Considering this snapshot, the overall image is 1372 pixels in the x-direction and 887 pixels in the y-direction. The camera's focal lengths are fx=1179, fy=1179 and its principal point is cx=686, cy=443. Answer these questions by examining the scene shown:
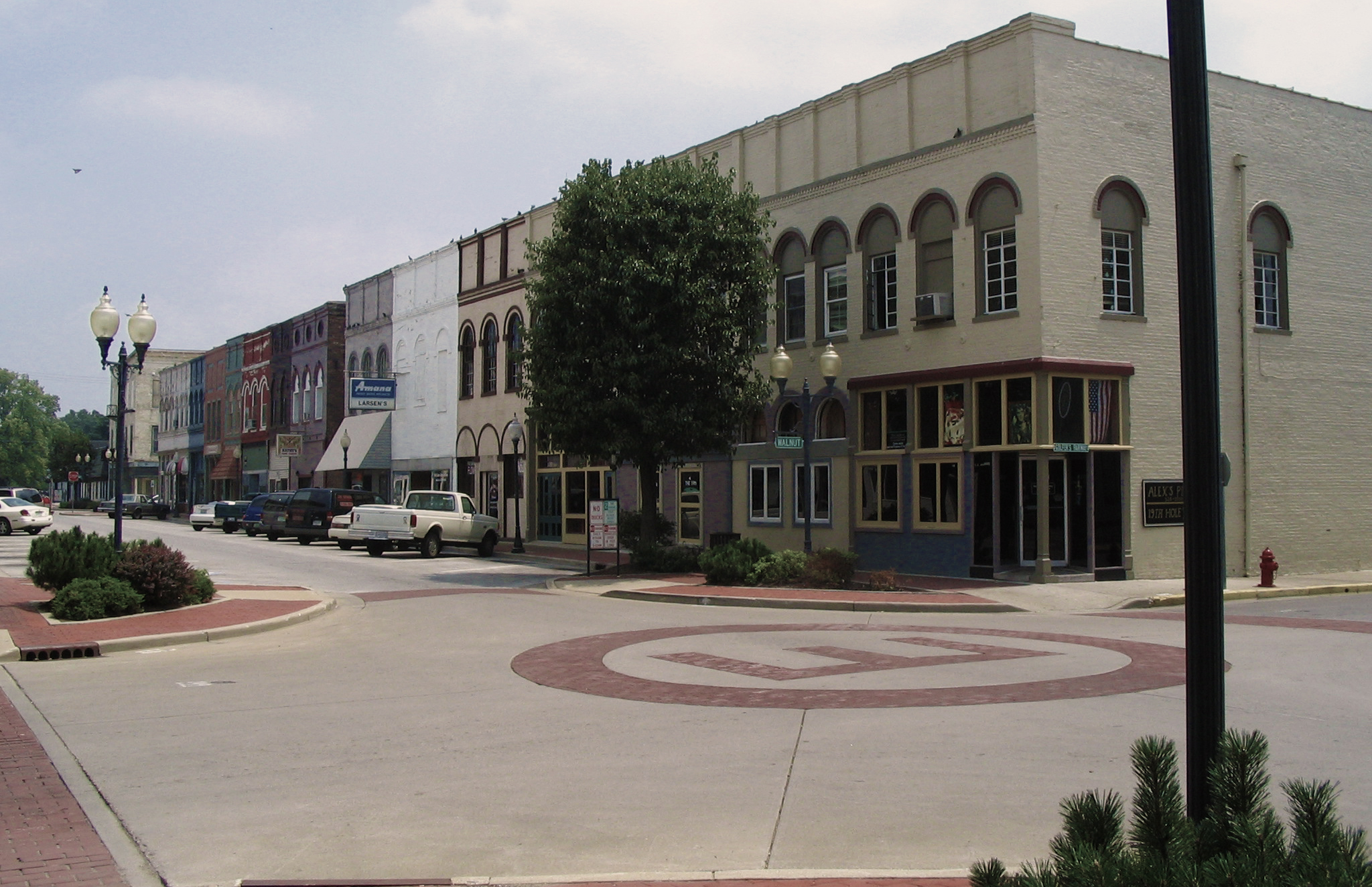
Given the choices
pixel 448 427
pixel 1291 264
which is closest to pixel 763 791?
pixel 1291 264

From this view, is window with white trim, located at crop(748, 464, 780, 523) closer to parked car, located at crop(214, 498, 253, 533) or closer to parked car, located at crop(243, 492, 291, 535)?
parked car, located at crop(243, 492, 291, 535)

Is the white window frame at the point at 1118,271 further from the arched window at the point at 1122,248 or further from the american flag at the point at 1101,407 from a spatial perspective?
the american flag at the point at 1101,407

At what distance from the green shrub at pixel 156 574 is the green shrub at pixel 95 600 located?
0.24 m

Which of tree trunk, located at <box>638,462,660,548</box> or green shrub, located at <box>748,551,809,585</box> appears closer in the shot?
green shrub, located at <box>748,551,809,585</box>

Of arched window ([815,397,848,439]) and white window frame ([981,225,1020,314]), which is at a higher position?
white window frame ([981,225,1020,314])

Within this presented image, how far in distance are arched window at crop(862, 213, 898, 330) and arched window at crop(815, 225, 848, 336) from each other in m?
0.70

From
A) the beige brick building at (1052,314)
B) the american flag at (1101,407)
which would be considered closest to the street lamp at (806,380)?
the beige brick building at (1052,314)

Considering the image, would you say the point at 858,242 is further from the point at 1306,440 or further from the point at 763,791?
the point at 763,791

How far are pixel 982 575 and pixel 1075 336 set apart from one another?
4.94m

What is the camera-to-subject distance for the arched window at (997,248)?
23.2m

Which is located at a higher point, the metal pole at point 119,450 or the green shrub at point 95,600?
the metal pole at point 119,450

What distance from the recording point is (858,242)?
2669cm

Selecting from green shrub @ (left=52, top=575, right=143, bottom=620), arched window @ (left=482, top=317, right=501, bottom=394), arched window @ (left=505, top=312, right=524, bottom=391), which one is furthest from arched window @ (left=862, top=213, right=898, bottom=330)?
arched window @ (left=482, top=317, right=501, bottom=394)

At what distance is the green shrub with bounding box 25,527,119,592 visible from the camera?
1705 cm
